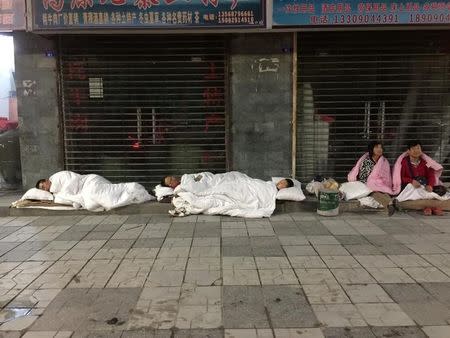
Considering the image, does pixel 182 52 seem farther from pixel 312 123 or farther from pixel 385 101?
pixel 385 101

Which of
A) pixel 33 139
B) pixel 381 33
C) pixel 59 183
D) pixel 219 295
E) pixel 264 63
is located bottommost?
pixel 219 295

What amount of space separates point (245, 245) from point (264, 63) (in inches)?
153

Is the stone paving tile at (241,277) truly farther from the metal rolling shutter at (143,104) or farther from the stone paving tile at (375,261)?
the metal rolling shutter at (143,104)

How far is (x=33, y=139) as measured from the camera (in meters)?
8.58

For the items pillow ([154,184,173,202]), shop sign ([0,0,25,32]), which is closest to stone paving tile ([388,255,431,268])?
pillow ([154,184,173,202])

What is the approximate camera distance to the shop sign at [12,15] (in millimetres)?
7730

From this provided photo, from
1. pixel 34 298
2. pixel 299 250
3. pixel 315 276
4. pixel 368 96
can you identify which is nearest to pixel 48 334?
pixel 34 298

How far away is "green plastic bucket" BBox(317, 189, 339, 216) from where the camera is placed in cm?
720

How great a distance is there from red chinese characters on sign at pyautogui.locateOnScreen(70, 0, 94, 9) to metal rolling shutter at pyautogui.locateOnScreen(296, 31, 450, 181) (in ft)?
12.0

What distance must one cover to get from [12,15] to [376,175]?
21.6 ft

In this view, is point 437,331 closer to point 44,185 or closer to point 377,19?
point 377,19

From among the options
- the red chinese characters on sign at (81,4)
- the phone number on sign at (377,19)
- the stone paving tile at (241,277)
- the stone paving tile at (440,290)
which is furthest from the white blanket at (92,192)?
the stone paving tile at (440,290)

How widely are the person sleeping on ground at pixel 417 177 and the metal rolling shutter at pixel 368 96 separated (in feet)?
3.69

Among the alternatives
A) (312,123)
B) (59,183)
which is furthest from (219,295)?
(312,123)
